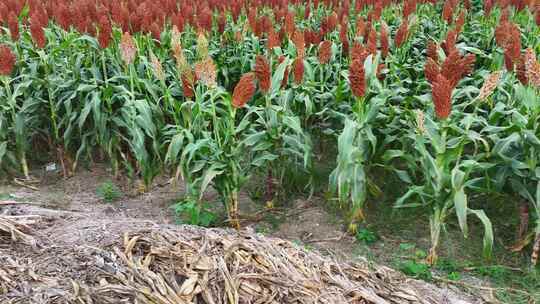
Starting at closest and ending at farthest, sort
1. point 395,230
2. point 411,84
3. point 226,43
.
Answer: point 395,230 < point 411,84 < point 226,43

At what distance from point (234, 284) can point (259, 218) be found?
6.90 feet

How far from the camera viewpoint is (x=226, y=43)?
652 centimetres

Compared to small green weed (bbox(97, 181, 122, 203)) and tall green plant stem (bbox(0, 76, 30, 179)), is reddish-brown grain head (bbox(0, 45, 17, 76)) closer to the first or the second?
tall green plant stem (bbox(0, 76, 30, 179))

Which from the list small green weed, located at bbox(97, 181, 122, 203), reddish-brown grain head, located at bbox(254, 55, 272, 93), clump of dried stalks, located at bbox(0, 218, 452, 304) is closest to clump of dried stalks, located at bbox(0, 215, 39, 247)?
clump of dried stalks, located at bbox(0, 218, 452, 304)

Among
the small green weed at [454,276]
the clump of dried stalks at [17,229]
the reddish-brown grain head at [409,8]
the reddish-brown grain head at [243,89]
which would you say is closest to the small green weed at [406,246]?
the small green weed at [454,276]

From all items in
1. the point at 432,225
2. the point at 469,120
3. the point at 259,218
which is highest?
the point at 469,120

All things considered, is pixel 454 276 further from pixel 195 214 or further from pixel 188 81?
pixel 188 81

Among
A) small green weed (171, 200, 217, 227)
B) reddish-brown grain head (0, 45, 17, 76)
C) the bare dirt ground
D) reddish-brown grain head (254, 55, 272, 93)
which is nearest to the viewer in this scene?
the bare dirt ground

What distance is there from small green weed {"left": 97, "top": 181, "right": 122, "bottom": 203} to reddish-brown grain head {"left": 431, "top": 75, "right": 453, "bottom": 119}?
308cm

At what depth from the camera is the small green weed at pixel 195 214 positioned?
4595 millimetres

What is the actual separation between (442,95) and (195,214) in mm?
2081

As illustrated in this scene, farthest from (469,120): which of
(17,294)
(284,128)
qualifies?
(17,294)

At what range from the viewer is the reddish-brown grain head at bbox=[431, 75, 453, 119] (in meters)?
3.53

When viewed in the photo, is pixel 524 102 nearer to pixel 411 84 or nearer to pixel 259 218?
pixel 411 84
